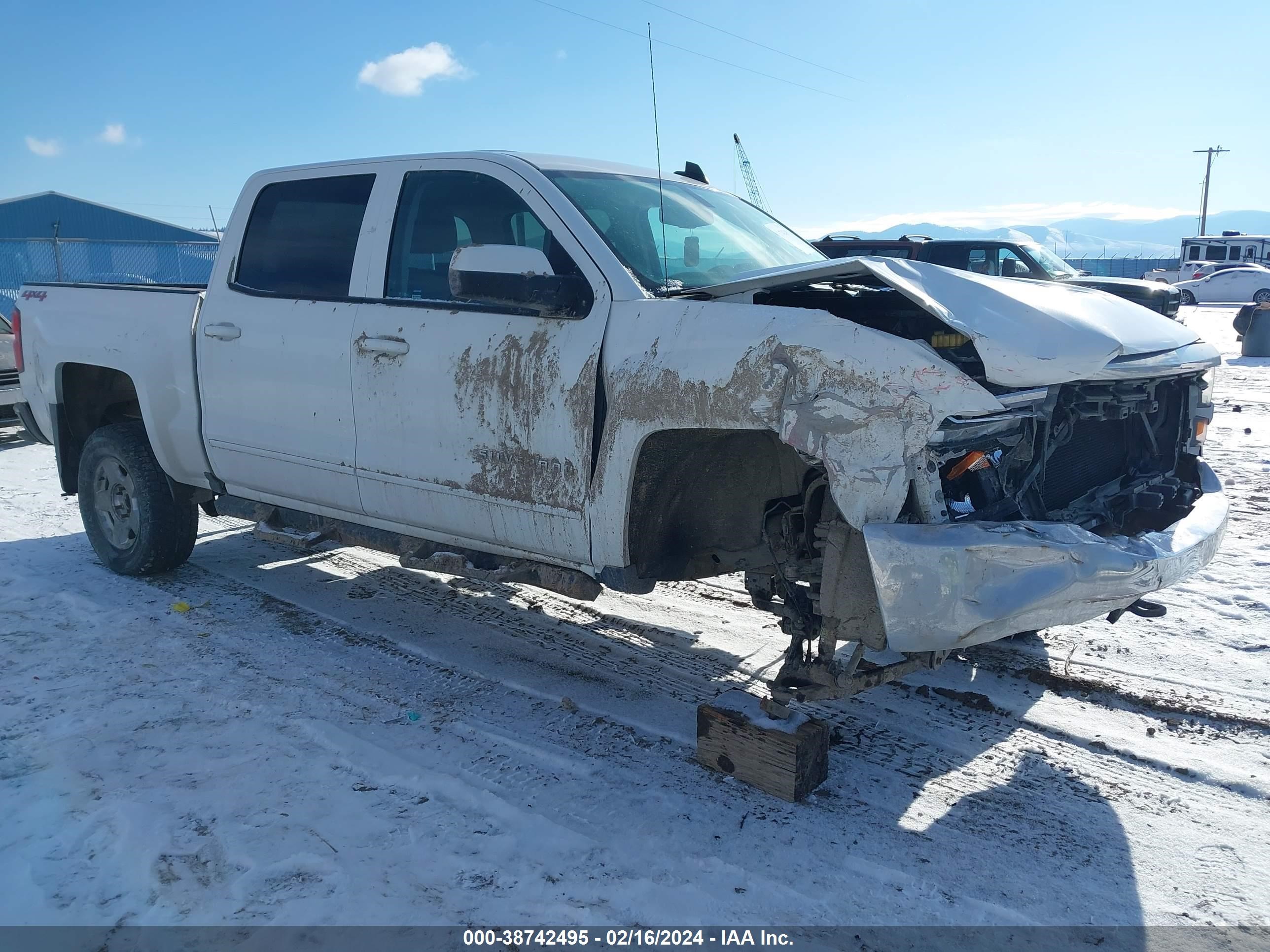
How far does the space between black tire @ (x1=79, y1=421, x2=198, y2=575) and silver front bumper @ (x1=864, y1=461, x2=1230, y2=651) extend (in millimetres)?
4108

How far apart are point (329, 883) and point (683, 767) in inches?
49.0

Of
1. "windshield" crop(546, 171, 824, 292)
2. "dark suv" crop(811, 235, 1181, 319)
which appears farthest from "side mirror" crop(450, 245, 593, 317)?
"dark suv" crop(811, 235, 1181, 319)

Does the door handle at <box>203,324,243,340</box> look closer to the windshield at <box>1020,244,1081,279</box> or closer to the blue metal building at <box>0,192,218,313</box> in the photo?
the blue metal building at <box>0,192,218,313</box>

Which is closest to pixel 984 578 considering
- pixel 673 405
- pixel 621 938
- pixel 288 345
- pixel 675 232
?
pixel 673 405

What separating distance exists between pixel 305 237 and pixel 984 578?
132 inches

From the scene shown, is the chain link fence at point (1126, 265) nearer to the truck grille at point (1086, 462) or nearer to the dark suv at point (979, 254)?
the dark suv at point (979, 254)

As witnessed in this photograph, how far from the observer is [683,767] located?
3348mm

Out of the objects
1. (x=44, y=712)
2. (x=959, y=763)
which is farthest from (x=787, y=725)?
(x=44, y=712)

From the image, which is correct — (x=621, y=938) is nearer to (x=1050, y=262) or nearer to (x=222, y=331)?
(x=222, y=331)

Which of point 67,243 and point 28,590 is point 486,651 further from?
point 67,243

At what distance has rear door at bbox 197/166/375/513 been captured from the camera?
4148mm

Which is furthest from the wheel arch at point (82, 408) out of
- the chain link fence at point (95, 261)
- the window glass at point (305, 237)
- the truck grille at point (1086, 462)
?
the chain link fence at point (95, 261)

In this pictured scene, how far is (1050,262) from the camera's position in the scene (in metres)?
15.4

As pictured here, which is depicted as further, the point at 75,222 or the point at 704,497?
the point at 75,222
